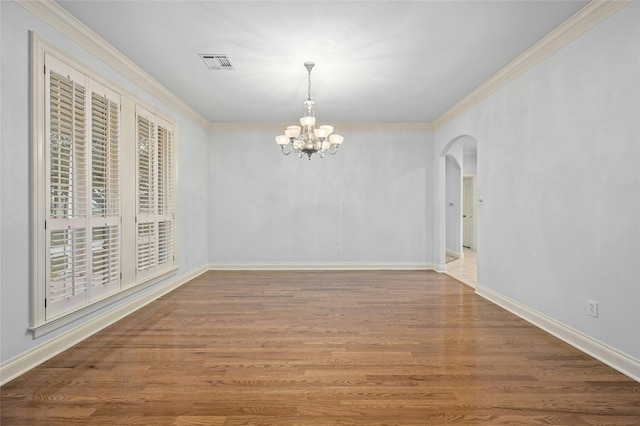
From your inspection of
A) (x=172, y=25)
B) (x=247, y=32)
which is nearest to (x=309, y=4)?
(x=247, y=32)

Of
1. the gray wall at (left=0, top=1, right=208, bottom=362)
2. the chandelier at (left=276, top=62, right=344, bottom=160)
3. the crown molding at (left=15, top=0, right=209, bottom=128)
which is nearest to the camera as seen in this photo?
the gray wall at (left=0, top=1, right=208, bottom=362)

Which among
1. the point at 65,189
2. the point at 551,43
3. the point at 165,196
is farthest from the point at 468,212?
the point at 65,189

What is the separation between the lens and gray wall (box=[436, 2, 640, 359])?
2359 millimetres

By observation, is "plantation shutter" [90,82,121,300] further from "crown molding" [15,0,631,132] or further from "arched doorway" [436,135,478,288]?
"arched doorway" [436,135,478,288]

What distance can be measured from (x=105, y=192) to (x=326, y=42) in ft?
9.01

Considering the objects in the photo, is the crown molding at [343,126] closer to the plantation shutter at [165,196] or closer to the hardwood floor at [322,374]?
the plantation shutter at [165,196]

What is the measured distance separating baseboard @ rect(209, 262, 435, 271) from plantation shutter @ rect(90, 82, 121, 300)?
9.48ft

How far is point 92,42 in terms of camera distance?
3055 millimetres

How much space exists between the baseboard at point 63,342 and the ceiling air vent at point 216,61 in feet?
9.76

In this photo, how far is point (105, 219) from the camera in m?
3.24

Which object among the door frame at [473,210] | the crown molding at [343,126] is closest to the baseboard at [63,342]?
the crown molding at [343,126]

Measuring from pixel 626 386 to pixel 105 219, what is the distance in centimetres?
464

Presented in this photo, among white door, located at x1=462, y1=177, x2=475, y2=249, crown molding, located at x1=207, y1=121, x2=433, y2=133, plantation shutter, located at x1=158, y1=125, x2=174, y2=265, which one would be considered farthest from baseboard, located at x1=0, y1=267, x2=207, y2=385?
white door, located at x1=462, y1=177, x2=475, y2=249

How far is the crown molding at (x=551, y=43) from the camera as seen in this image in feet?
8.25
